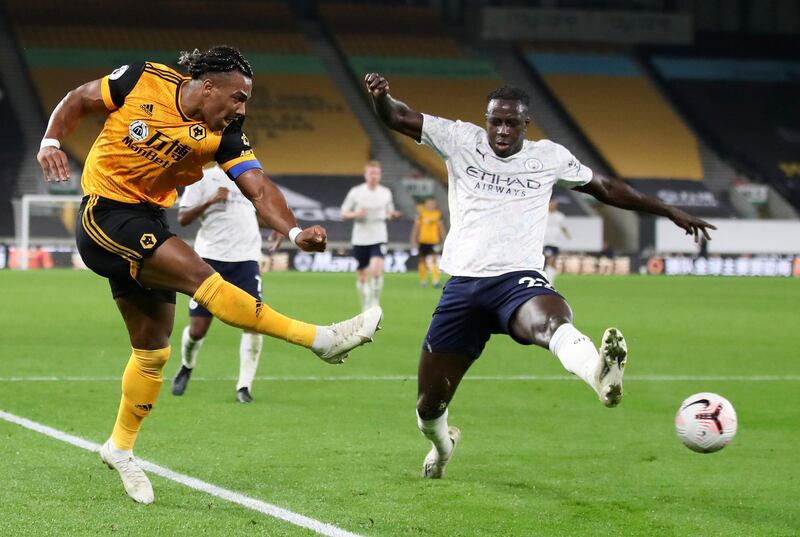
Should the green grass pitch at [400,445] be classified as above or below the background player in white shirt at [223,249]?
below

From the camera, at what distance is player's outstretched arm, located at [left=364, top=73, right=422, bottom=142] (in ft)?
22.7

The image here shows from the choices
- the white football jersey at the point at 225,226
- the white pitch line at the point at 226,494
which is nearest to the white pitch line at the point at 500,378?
the white football jersey at the point at 225,226

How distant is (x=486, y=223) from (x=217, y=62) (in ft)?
5.66

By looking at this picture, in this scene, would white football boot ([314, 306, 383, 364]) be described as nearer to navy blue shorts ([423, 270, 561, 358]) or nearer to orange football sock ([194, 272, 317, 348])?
orange football sock ([194, 272, 317, 348])

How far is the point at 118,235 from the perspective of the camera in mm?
6223

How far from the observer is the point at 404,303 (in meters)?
23.6

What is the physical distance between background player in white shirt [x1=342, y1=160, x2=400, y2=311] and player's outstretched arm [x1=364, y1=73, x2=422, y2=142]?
506 inches

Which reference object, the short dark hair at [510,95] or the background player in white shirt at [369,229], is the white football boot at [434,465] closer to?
the short dark hair at [510,95]

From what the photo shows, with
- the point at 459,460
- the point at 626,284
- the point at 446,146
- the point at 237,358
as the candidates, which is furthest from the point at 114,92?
the point at 626,284

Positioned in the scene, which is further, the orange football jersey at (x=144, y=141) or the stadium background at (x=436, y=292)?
the stadium background at (x=436, y=292)

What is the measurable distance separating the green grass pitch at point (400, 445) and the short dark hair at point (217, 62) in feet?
7.05

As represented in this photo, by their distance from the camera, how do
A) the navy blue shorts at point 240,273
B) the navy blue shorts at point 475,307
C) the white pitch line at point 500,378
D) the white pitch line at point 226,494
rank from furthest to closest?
the white pitch line at point 500,378 → the navy blue shorts at point 240,273 → the navy blue shorts at point 475,307 → the white pitch line at point 226,494

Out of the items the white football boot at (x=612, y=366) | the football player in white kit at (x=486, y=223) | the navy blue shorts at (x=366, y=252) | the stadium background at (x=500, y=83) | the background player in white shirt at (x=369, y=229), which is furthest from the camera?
the stadium background at (x=500, y=83)

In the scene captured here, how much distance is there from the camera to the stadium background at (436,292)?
6.73 m
